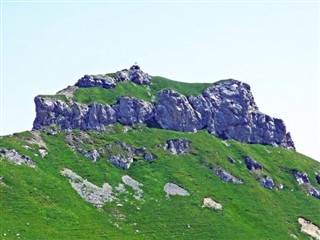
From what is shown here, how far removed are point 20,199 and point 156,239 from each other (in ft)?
162

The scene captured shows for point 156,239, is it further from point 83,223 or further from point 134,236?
point 83,223

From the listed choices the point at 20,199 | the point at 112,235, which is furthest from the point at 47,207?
the point at 112,235

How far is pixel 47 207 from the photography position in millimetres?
198875

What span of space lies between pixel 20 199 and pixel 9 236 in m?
25.9

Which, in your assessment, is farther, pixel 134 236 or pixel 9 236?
pixel 134 236

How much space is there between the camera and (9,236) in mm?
175000

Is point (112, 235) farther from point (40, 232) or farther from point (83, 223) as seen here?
point (40, 232)

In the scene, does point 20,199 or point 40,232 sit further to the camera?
point 20,199

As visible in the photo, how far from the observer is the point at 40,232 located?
598 ft

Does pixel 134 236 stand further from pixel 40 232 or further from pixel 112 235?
pixel 40 232

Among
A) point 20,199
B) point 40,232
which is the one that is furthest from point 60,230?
point 20,199

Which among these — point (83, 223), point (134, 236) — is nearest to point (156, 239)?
point (134, 236)

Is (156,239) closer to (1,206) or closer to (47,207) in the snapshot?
(47,207)

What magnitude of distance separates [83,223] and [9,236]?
29310 mm
